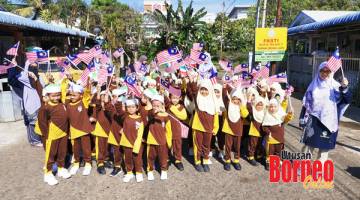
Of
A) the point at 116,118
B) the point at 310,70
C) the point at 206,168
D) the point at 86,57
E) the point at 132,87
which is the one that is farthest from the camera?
the point at 310,70

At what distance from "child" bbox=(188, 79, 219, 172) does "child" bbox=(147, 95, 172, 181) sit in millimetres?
566

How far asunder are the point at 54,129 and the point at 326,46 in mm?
17161

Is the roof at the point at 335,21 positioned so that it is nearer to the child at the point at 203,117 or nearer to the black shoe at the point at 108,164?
the child at the point at 203,117

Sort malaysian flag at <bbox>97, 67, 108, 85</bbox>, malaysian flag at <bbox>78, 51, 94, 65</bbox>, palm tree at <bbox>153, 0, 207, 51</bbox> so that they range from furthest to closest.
Answer: palm tree at <bbox>153, 0, 207, 51</bbox> → malaysian flag at <bbox>78, 51, 94, 65</bbox> → malaysian flag at <bbox>97, 67, 108, 85</bbox>

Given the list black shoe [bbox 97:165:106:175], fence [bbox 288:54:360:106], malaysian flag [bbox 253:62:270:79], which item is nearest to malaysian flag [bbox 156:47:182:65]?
malaysian flag [bbox 253:62:270:79]

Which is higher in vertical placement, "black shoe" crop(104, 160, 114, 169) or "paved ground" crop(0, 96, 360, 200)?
"black shoe" crop(104, 160, 114, 169)

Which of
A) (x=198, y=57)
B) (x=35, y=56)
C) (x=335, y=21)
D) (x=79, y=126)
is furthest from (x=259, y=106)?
(x=335, y=21)

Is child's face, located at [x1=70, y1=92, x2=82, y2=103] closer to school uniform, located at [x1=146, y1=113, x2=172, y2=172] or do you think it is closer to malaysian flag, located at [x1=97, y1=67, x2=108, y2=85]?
malaysian flag, located at [x1=97, y1=67, x2=108, y2=85]

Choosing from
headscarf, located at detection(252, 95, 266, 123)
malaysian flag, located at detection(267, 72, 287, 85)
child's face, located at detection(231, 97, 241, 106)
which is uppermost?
malaysian flag, located at detection(267, 72, 287, 85)

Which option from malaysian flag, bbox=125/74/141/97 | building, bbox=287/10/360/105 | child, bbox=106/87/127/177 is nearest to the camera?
malaysian flag, bbox=125/74/141/97

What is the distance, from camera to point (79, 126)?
5148 millimetres

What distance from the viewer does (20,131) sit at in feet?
26.6

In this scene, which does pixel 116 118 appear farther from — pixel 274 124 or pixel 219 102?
pixel 274 124

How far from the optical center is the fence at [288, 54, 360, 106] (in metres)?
11.3
